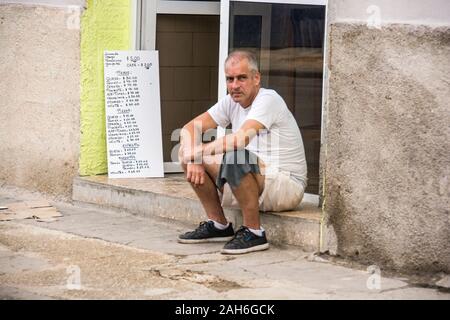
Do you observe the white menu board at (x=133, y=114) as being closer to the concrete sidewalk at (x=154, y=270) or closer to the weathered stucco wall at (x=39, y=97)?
the weathered stucco wall at (x=39, y=97)

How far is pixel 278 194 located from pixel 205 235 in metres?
0.62

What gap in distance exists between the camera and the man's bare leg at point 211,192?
7211 millimetres

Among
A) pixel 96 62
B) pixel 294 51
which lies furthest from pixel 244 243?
pixel 96 62

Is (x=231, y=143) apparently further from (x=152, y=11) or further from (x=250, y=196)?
(x=152, y=11)

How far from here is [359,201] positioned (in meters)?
6.66

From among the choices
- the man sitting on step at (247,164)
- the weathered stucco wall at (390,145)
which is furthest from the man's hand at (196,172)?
the weathered stucco wall at (390,145)

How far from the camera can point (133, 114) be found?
8.88 meters

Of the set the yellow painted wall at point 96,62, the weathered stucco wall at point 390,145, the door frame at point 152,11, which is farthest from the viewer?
the door frame at point 152,11

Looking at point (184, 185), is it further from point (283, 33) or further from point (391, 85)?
point (391, 85)

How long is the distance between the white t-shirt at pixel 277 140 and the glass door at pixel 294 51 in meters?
0.59

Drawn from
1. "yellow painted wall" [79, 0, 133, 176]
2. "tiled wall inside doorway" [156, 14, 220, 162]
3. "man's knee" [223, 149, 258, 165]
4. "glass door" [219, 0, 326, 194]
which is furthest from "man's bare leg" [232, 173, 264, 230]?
"tiled wall inside doorway" [156, 14, 220, 162]

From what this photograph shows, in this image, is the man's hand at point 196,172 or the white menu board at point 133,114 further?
the white menu board at point 133,114
